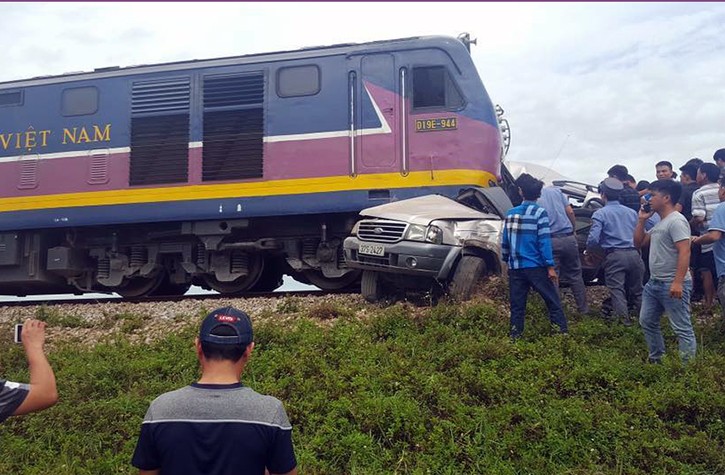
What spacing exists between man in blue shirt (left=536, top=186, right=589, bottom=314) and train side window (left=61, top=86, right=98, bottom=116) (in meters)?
6.84

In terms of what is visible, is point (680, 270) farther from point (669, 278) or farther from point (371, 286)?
point (371, 286)

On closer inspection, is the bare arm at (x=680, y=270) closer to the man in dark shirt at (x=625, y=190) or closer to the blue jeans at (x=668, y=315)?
the blue jeans at (x=668, y=315)

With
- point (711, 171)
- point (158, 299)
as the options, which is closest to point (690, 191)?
point (711, 171)

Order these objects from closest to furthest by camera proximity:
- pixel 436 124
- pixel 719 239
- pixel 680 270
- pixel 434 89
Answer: pixel 680 270 → pixel 719 239 → pixel 436 124 → pixel 434 89

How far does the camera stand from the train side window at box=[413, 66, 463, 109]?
8.71 meters

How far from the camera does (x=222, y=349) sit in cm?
251

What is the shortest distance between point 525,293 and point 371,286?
1.96 metres

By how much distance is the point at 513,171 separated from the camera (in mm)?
11391

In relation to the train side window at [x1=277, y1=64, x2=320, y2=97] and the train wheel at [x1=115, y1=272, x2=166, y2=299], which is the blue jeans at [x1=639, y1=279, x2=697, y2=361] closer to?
the train side window at [x1=277, y1=64, x2=320, y2=97]

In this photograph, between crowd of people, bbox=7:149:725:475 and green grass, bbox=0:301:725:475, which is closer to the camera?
crowd of people, bbox=7:149:725:475

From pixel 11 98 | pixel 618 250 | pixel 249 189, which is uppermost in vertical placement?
pixel 11 98

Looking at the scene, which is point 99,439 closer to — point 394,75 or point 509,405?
point 509,405

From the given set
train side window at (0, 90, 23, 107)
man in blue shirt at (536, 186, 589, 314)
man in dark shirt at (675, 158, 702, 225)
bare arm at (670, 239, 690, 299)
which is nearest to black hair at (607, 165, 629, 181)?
man in dark shirt at (675, 158, 702, 225)

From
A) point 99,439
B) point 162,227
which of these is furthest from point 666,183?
point 162,227
